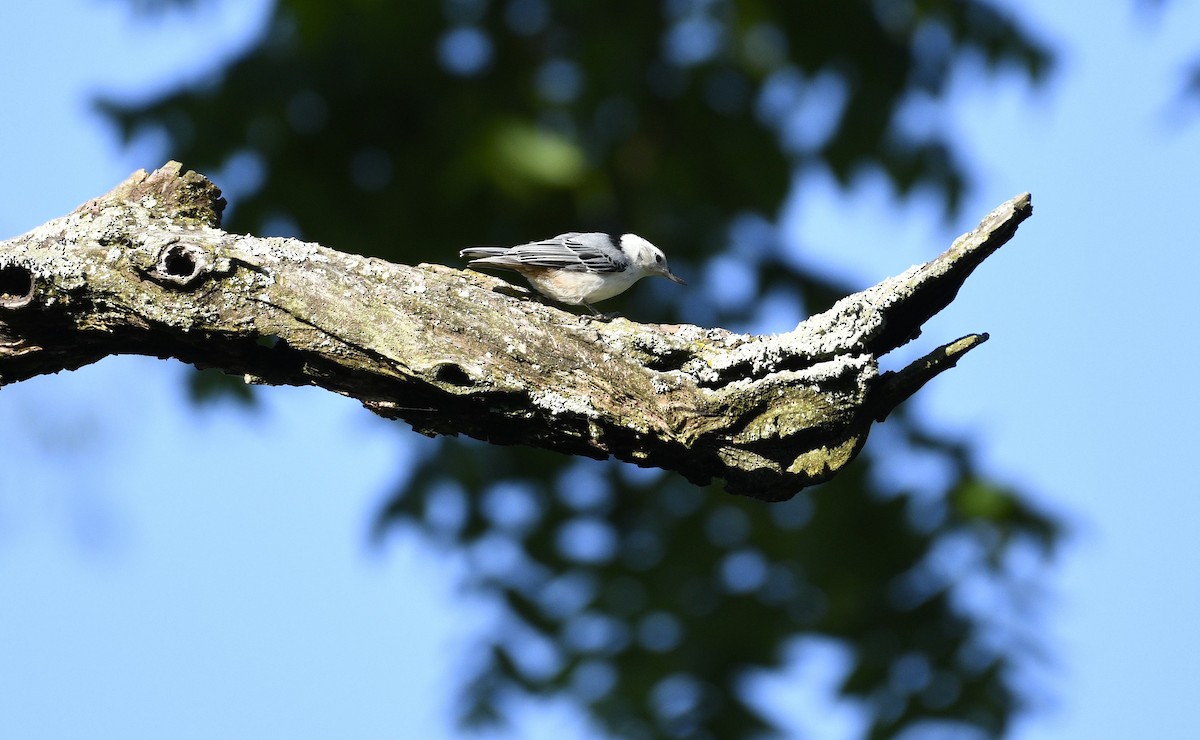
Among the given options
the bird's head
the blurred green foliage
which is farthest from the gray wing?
the blurred green foliage

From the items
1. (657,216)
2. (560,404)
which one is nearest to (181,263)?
(560,404)

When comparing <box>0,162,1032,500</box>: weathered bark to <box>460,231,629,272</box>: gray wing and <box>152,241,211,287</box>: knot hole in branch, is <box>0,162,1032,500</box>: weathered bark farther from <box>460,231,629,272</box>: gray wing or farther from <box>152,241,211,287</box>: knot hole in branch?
<box>460,231,629,272</box>: gray wing

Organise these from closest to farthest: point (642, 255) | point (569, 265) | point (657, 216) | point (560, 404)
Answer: point (560, 404) → point (569, 265) → point (642, 255) → point (657, 216)

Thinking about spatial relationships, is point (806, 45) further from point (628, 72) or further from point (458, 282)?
point (458, 282)

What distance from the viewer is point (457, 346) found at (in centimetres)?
→ 300

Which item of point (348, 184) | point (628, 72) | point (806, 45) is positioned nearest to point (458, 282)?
point (628, 72)

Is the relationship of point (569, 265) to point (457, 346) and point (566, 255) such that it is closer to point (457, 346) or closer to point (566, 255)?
point (566, 255)

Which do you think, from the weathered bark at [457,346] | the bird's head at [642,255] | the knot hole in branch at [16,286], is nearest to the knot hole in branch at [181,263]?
the weathered bark at [457,346]

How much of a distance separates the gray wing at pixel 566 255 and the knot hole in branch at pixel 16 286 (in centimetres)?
159

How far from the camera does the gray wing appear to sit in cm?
438

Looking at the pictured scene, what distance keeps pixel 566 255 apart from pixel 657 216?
4.84m

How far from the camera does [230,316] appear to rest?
Result: 2959 mm

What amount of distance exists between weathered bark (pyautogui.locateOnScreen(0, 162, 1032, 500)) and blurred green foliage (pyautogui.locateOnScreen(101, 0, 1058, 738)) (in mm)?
5276

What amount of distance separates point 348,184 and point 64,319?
6413 mm
